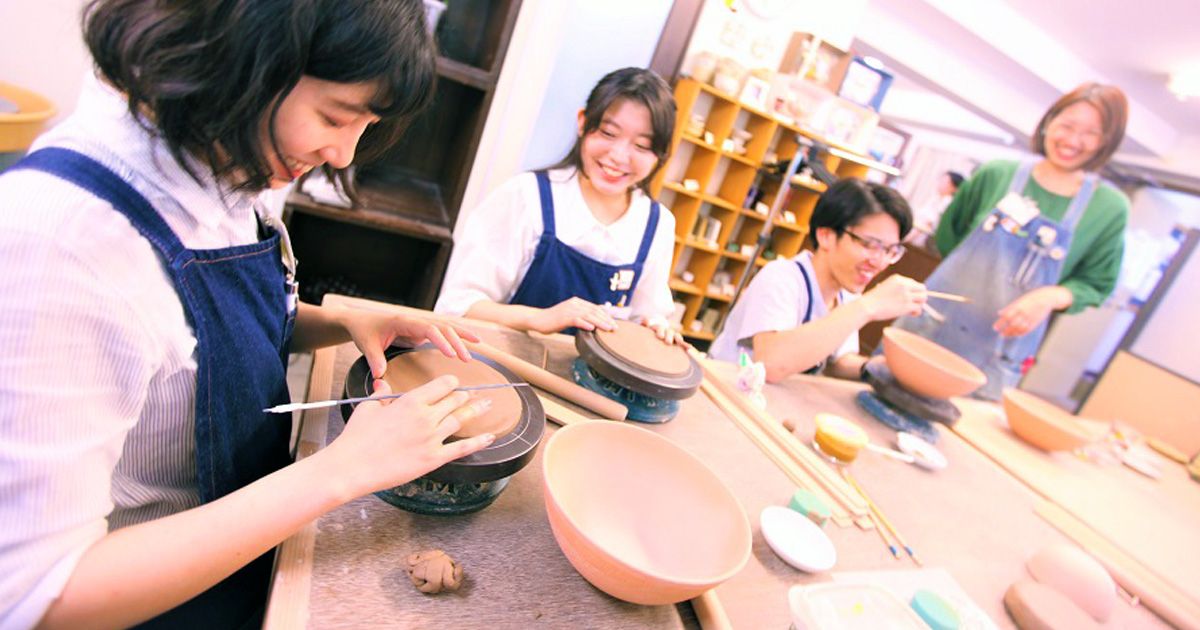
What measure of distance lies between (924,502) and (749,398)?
455 mm

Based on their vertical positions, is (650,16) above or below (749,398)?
above

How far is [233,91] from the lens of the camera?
60 cm

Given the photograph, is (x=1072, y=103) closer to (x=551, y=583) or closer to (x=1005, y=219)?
(x=1005, y=219)

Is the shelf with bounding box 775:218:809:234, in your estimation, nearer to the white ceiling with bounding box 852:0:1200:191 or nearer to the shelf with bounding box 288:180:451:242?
the white ceiling with bounding box 852:0:1200:191

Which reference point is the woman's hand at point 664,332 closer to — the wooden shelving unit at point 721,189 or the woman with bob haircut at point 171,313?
the woman with bob haircut at point 171,313

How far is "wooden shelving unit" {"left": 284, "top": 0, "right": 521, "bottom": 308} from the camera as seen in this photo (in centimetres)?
225

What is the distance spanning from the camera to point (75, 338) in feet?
1.71

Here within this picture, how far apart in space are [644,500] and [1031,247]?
95.9 inches

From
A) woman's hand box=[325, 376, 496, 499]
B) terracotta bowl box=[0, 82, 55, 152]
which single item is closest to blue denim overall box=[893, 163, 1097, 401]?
woman's hand box=[325, 376, 496, 499]

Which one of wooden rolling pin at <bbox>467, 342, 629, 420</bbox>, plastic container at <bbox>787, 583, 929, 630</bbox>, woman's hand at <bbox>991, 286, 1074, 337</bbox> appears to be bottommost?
wooden rolling pin at <bbox>467, 342, 629, 420</bbox>

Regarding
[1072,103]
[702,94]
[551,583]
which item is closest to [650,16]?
[702,94]

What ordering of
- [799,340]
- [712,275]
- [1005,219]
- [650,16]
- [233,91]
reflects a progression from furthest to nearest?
[712,275] → [650,16] → [1005,219] → [799,340] → [233,91]

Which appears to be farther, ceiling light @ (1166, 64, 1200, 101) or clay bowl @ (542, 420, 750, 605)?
ceiling light @ (1166, 64, 1200, 101)

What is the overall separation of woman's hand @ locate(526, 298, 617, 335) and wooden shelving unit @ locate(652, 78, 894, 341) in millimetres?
2734
